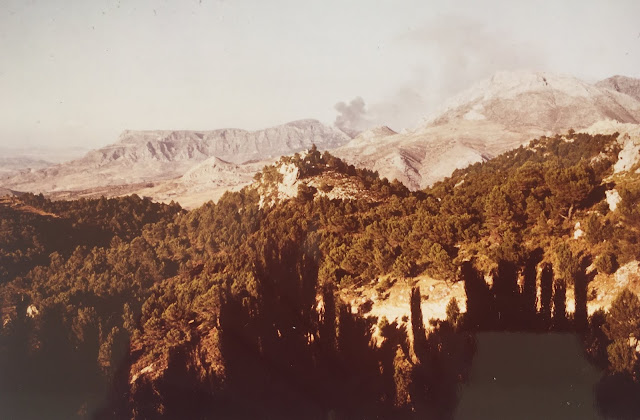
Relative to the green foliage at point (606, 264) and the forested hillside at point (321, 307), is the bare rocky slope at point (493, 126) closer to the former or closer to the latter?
the forested hillside at point (321, 307)

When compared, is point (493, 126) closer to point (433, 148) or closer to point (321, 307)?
point (433, 148)

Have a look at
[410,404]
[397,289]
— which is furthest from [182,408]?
[397,289]

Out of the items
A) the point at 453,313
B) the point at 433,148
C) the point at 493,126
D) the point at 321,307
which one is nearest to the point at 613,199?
the point at 453,313

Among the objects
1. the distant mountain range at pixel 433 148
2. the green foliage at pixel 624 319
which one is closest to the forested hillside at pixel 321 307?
the green foliage at pixel 624 319

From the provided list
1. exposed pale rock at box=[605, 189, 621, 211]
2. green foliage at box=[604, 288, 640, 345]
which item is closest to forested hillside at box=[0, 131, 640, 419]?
green foliage at box=[604, 288, 640, 345]

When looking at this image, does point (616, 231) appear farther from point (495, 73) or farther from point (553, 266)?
point (495, 73)

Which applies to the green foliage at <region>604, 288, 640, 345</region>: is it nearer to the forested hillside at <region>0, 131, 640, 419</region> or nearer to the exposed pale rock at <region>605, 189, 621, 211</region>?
the forested hillside at <region>0, 131, 640, 419</region>

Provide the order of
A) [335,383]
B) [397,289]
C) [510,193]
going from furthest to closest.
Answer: [510,193] < [397,289] < [335,383]

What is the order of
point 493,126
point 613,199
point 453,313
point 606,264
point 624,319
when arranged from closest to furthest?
point 624,319
point 606,264
point 453,313
point 613,199
point 493,126
